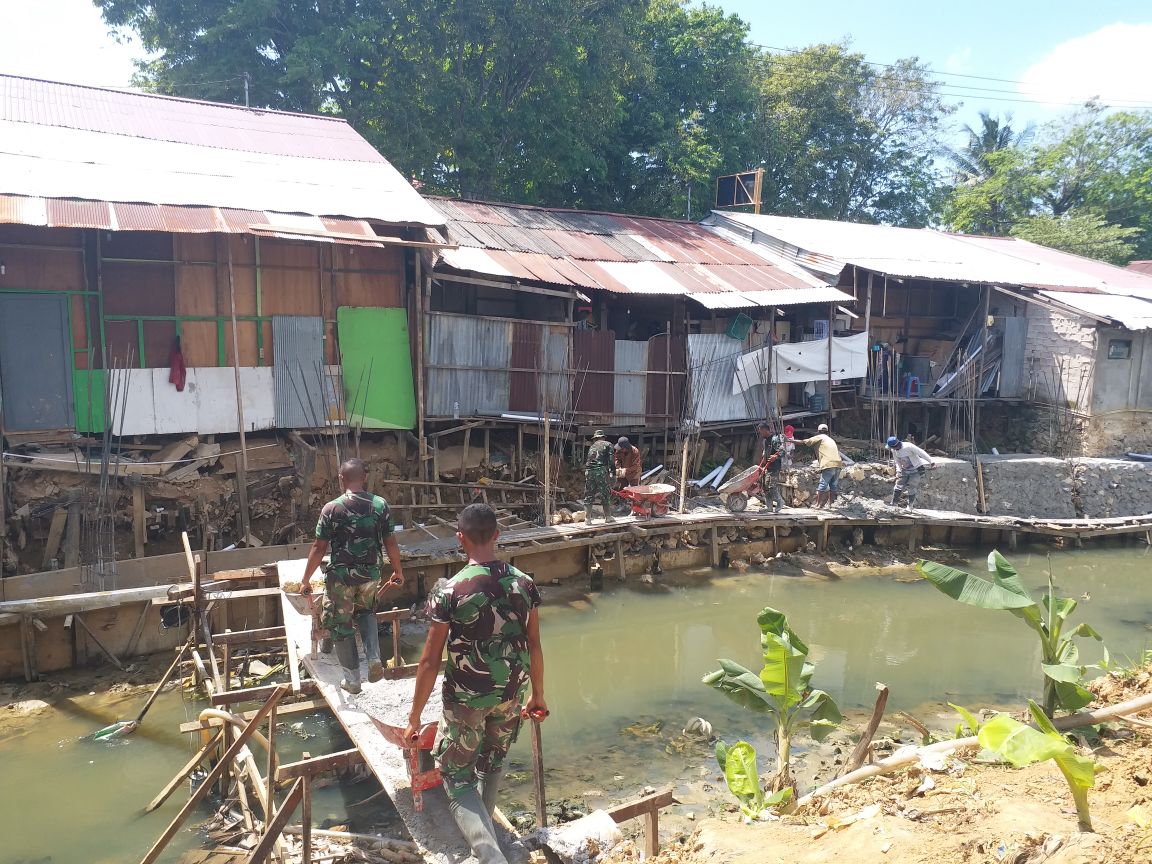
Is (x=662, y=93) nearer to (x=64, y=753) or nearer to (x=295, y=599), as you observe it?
(x=295, y=599)

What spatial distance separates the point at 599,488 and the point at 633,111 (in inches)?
584

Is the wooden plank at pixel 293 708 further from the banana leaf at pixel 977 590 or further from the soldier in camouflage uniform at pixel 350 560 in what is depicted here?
the banana leaf at pixel 977 590

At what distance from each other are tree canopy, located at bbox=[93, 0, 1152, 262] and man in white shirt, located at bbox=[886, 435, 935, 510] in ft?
37.0

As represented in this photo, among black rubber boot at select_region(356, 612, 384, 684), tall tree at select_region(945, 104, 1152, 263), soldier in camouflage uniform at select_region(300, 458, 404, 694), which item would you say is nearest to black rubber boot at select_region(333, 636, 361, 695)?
soldier in camouflage uniform at select_region(300, 458, 404, 694)

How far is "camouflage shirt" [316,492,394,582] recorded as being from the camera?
5832 millimetres

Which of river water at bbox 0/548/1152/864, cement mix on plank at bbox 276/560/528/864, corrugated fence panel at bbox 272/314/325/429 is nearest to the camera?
cement mix on plank at bbox 276/560/528/864

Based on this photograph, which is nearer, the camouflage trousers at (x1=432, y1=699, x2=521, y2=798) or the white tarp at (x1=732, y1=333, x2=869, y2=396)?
the camouflage trousers at (x1=432, y1=699, x2=521, y2=798)

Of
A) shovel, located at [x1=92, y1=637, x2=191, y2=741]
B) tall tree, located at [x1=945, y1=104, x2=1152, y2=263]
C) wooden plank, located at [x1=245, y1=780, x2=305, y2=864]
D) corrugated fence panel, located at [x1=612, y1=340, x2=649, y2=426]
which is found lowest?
shovel, located at [x1=92, y1=637, x2=191, y2=741]

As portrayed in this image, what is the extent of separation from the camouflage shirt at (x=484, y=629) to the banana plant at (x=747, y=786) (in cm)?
231

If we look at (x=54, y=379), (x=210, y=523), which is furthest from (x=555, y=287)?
(x=54, y=379)

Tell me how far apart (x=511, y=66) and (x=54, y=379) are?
13.3 m

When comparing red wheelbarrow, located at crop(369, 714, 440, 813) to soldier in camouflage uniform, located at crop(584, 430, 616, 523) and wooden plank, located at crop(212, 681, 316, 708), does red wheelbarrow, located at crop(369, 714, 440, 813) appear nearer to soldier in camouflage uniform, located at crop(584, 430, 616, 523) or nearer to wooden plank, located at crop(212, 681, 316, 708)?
wooden plank, located at crop(212, 681, 316, 708)

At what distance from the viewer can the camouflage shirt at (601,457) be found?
12.9 meters

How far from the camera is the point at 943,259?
20359mm
